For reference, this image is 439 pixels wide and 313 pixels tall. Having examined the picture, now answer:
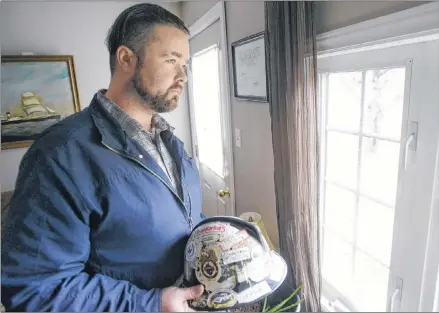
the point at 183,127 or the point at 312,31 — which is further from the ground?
the point at 312,31

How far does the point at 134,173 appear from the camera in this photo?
515 millimetres

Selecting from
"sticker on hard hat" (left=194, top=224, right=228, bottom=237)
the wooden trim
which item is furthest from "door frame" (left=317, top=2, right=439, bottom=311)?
"sticker on hard hat" (left=194, top=224, right=228, bottom=237)

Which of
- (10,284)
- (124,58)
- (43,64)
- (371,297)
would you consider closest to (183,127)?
(124,58)

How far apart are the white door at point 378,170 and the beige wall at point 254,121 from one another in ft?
0.32

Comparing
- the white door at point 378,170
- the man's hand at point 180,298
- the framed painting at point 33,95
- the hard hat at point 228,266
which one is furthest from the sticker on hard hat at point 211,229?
the framed painting at point 33,95

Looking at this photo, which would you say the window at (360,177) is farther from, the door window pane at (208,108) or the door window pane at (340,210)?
the door window pane at (208,108)

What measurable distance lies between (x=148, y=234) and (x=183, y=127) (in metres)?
0.38

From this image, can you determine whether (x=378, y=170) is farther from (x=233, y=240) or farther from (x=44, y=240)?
(x=44, y=240)

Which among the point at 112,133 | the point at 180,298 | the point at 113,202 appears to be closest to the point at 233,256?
the point at 180,298

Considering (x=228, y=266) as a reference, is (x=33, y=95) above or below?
above

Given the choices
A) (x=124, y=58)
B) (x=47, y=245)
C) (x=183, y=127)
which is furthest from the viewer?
(x=183, y=127)

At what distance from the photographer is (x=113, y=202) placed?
485 millimetres

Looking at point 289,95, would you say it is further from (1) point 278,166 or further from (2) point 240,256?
(2) point 240,256

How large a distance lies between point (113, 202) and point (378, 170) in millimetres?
607
